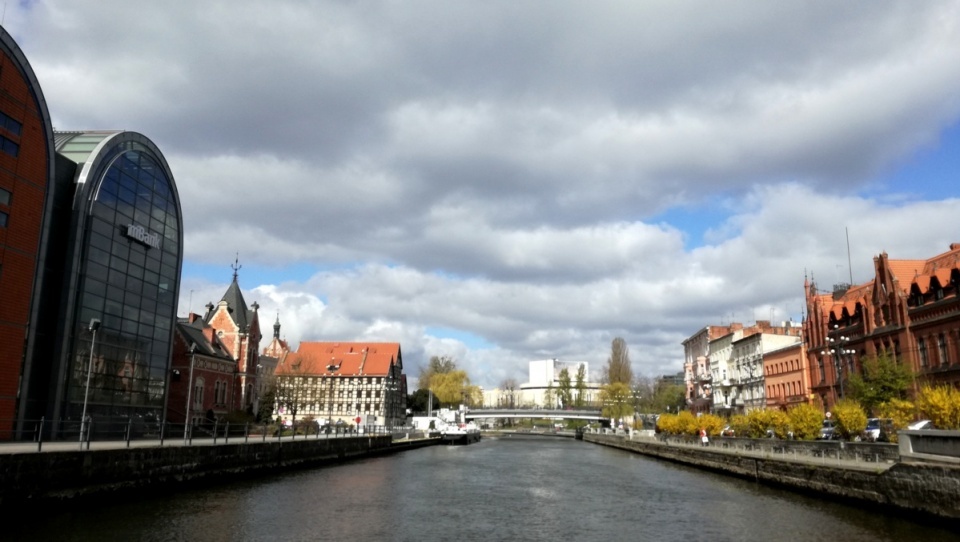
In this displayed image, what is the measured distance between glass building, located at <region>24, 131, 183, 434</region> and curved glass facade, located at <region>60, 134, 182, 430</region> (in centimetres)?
7

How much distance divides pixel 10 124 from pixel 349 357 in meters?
111

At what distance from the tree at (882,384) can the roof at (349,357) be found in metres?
101

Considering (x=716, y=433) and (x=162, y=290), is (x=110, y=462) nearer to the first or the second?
(x=162, y=290)

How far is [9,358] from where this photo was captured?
123ft

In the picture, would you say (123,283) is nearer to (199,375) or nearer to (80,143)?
(80,143)

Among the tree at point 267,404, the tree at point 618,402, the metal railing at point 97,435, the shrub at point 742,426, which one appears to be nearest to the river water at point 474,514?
the metal railing at point 97,435

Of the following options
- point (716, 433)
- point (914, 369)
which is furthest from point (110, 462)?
point (914, 369)

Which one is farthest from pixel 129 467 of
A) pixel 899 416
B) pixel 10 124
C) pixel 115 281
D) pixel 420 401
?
pixel 420 401

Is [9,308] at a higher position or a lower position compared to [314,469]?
higher

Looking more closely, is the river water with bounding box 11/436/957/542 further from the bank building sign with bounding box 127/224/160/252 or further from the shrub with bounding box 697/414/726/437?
the shrub with bounding box 697/414/726/437

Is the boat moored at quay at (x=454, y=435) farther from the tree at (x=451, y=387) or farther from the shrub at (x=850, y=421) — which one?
the shrub at (x=850, y=421)

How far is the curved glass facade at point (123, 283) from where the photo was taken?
142ft

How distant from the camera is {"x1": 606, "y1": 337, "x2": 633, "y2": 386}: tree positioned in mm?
149250

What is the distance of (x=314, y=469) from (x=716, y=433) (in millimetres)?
39142
